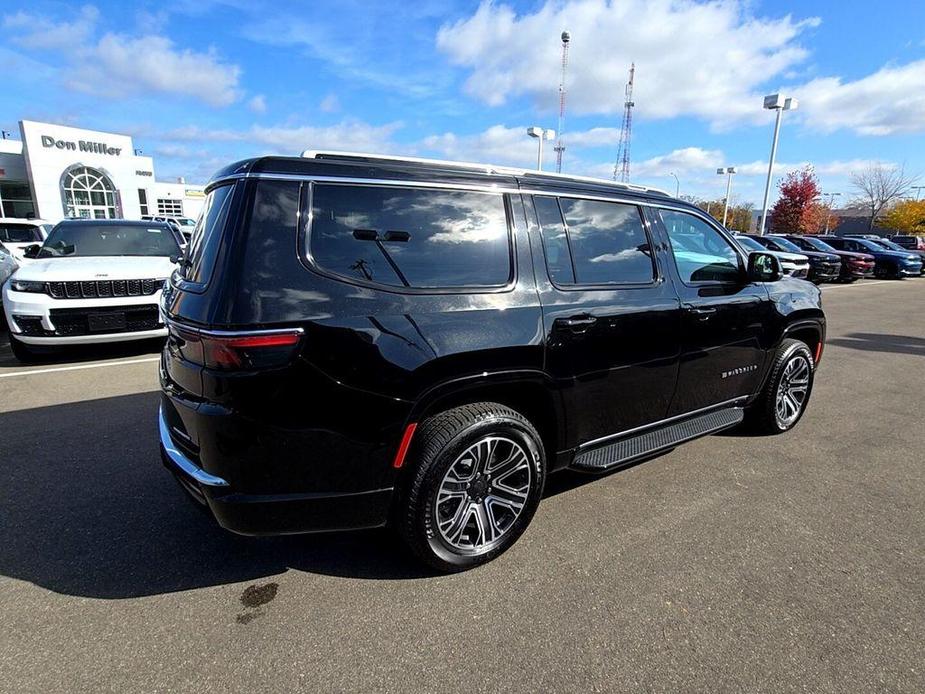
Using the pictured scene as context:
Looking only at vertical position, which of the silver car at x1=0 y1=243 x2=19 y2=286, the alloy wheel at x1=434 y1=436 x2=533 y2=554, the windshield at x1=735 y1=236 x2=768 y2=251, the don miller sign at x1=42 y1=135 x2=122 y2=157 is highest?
the don miller sign at x1=42 y1=135 x2=122 y2=157

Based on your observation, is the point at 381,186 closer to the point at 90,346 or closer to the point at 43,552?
the point at 43,552

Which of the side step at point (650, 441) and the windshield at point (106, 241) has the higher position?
the windshield at point (106, 241)

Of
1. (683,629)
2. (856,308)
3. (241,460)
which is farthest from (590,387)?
(856,308)

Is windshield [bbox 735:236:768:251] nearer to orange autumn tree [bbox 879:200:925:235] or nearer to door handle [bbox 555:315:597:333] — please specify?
door handle [bbox 555:315:597:333]

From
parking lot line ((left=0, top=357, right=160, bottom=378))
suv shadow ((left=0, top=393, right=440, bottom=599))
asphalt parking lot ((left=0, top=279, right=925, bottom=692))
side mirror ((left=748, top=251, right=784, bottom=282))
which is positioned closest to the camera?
asphalt parking lot ((left=0, top=279, right=925, bottom=692))

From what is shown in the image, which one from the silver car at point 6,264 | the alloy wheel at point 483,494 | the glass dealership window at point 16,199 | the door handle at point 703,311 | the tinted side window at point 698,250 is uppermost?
the glass dealership window at point 16,199

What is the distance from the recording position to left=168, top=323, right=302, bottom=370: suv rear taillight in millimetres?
2043

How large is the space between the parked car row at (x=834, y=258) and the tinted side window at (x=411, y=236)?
15323mm

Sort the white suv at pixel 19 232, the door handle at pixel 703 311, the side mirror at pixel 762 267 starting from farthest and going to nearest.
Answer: the white suv at pixel 19 232 → the side mirror at pixel 762 267 → the door handle at pixel 703 311

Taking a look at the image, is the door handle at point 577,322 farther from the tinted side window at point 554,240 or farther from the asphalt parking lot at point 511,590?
the asphalt parking lot at point 511,590

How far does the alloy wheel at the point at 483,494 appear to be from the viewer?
8.41ft

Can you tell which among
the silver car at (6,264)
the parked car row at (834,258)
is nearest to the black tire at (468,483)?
the silver car at (6,264)

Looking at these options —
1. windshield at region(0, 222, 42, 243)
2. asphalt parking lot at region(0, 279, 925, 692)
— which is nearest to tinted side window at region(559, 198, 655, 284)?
asphalt parking lot at region(0, 279, 925, 692)

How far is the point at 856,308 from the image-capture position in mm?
12852
